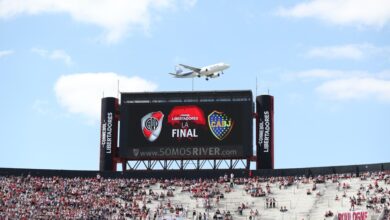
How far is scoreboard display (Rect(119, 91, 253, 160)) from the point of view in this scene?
322ft

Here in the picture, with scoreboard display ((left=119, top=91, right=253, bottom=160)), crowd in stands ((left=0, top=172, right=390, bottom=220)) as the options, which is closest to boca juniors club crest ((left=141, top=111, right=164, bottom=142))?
scoreboard display ((left=119, top=91, right=253, bottom=160))

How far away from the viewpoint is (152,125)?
100125 mm

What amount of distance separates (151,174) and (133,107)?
7.87m

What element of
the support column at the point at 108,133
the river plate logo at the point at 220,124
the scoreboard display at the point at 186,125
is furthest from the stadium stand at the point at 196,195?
the river plate logo at the point at 220,124

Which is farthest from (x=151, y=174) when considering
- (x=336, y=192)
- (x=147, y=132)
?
(x=336, y=192)

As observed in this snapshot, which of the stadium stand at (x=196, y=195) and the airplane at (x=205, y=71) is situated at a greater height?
the airplane at (x=205, y=71)

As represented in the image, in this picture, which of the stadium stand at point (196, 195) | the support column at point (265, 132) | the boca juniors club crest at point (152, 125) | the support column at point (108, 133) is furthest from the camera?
the boca juniors club crest at point (152, 125)

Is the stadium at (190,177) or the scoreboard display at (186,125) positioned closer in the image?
the stadium at (190,177)

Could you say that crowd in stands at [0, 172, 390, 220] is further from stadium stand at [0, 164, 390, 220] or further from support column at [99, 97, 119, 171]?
support column at [99, 97, 119, 171]

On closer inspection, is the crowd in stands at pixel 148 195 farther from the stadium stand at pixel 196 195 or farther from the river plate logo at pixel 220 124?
the river plate logo at pixel 220 124

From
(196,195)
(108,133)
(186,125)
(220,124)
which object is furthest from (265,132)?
(108,133)

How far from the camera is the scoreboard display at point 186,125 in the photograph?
9819 cm

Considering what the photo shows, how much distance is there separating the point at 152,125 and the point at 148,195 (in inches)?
402

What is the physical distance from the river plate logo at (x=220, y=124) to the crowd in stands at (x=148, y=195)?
5300 mm
